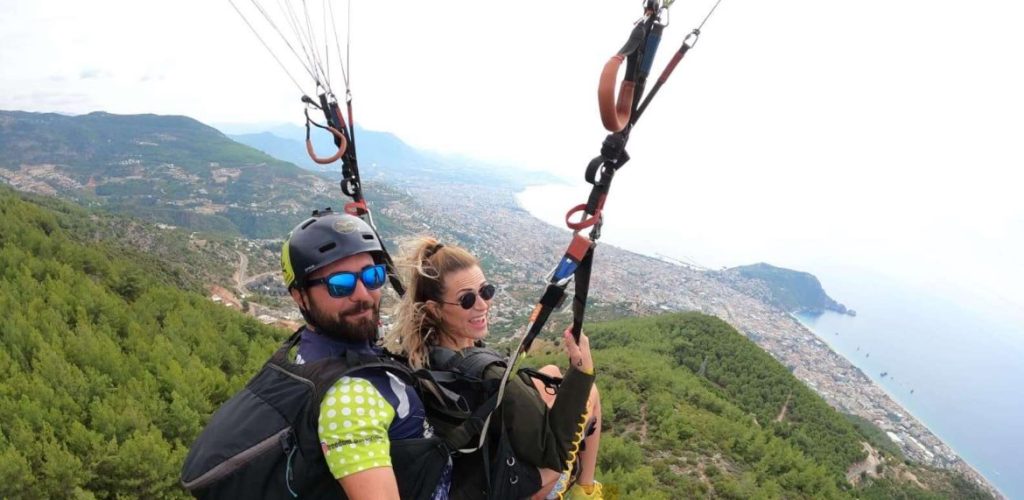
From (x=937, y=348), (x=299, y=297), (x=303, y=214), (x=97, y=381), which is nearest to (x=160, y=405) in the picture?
(x=97, y=381)

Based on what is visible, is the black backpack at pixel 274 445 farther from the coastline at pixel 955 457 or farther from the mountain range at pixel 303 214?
the coastline at pixel 955 457

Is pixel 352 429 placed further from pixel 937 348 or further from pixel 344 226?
pixel 937 348

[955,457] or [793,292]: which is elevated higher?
[793,292]

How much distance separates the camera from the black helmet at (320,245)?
7.32 feet

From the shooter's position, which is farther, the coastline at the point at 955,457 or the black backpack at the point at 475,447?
the coastline at the point at 955,457

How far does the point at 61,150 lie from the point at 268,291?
170m

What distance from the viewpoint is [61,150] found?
6368 inches

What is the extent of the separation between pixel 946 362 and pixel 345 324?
494 feet

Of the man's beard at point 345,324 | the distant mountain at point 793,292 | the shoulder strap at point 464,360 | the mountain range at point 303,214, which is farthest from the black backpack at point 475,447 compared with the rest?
the distant mountain at point 793,292

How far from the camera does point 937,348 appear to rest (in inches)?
4747

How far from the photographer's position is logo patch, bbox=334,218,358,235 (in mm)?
2328

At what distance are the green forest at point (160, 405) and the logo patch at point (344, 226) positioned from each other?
19.2 ft

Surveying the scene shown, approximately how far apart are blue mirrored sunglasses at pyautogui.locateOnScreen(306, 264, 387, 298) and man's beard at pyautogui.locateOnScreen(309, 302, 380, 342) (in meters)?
0.09

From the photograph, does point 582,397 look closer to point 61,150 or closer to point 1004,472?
point 1004,472
